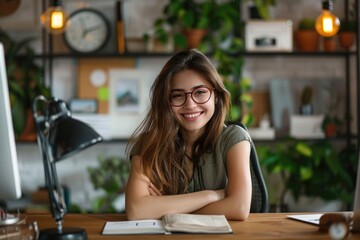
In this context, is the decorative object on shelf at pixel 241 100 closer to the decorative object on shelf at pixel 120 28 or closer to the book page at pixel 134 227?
the decorative object on shelf at pixel 120 28

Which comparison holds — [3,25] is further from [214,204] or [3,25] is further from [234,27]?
[214,204]

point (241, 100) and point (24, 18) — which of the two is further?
point (24, 18)

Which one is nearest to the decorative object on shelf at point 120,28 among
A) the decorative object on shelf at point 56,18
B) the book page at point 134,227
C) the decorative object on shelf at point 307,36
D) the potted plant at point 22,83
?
the decorative object on shelf at point 56,18

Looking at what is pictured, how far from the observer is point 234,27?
4703 mm

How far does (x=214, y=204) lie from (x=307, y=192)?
2408 millimetres

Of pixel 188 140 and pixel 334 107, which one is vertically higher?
pixel 188 140

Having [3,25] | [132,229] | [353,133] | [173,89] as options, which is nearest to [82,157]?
[3,25]

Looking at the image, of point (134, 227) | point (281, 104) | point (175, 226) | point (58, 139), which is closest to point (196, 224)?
→ point (175, 226)

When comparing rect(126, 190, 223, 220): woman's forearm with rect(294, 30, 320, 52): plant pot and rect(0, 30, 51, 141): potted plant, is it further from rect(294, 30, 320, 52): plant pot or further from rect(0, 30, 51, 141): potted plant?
rect(294, 30, 320, 52): plant pot

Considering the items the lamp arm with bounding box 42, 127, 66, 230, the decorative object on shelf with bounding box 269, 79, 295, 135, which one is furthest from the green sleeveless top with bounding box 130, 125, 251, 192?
the decorative object on shelf with bounding box 269, 79, 295, 135

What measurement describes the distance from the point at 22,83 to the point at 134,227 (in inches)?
112

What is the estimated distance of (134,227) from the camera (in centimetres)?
205

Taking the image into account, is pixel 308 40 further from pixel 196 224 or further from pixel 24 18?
pixel 196 224

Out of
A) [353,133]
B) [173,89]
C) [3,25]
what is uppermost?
[3,25]
